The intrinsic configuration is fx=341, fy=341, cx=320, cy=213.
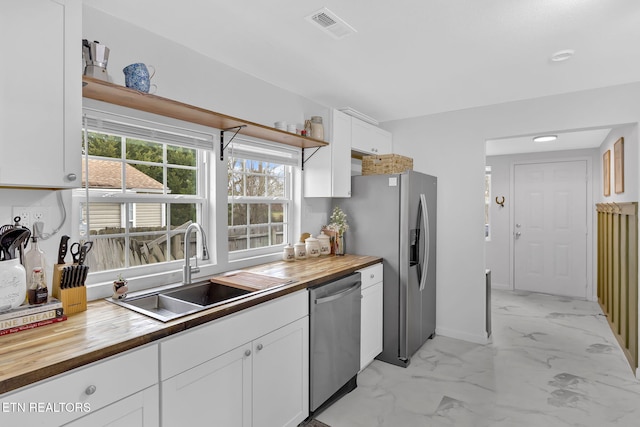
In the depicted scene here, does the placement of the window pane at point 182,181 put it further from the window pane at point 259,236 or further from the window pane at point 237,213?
the window pane at point 259,236

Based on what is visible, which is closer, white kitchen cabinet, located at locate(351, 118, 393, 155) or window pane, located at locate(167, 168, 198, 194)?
window pane, located at locate(167, 168, 198, 194)

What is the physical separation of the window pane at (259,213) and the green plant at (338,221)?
0.65 meters

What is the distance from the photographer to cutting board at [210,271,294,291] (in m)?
2.06

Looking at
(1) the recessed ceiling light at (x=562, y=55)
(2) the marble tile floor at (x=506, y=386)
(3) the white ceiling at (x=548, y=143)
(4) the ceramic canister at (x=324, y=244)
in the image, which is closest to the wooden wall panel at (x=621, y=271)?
(2) the marble tile floor at (x=506, y=386)

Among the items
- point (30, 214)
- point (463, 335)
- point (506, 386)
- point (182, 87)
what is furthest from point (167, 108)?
point (463, 335)

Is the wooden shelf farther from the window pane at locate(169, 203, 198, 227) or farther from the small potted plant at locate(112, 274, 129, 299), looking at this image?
the small potted plant at locate(112, 274, 129, 299)

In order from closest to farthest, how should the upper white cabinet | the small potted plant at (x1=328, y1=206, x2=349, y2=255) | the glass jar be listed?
the upper white cabinet < the glass jar < the small potted plant at (x1=328, y1=206, x2=349, y2=255)

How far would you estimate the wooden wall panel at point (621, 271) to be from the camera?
2883mm

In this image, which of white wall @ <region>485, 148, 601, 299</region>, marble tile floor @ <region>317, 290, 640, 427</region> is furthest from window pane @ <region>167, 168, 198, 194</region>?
white wall @ <region>485, 148, 601, 299</region>

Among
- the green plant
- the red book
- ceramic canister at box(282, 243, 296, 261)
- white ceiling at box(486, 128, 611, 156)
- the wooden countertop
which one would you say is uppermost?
white ceiling at box(486, 128, 611, 156)

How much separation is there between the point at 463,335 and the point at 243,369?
268 cm

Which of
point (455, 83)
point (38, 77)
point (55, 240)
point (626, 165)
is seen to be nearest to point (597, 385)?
point (626, 165)

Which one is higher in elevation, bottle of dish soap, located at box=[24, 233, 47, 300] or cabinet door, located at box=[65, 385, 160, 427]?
bottle of dish soap, located at box=[24, 233, 47, 300]

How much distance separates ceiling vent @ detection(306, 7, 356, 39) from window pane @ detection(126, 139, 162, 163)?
123cm
